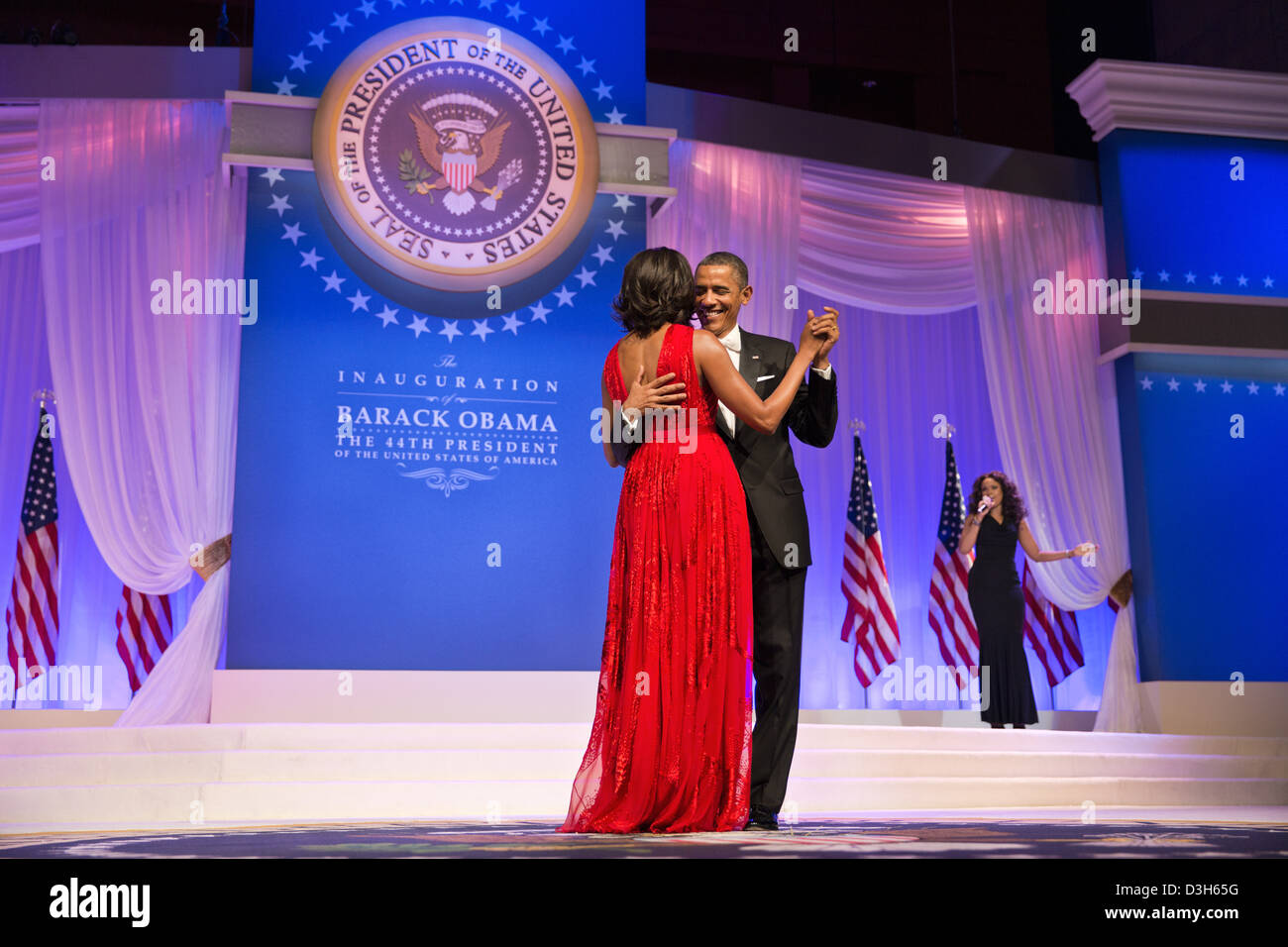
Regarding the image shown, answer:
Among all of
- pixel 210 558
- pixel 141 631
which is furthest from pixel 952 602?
pixel 141 631

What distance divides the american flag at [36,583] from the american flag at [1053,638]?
241 inches

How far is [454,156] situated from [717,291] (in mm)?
3702

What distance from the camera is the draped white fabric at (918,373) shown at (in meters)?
7.68

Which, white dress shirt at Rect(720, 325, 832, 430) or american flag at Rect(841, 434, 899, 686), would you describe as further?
american flag at Rect(841, 434, 899, 686)

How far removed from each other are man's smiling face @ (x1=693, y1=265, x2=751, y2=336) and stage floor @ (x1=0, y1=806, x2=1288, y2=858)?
51.3 inches

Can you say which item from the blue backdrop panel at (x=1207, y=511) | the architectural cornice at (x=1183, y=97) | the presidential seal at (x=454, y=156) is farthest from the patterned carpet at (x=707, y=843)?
the architectural cornice at (x=1183, y=97)

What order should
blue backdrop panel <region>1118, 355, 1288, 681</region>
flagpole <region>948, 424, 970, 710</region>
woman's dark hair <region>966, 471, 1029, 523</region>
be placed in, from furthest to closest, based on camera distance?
flagpole <region>948, 424, 970, 710</region> → blue backdrop panel <region>1118, 355, 1288, 681</region> → woman's dark hair <region>966, 471, 1029, 523</region>

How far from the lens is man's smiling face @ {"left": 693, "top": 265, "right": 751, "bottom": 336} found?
3.20 meters

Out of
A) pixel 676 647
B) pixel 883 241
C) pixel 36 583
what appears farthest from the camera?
pixel 883 241

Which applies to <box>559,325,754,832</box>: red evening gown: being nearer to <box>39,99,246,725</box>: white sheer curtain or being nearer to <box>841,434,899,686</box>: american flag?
<box>39,99,246,725</box>: white sheer curtain

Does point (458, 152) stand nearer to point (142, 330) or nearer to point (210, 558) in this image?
point (142, 330)

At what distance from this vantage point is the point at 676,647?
2.96m

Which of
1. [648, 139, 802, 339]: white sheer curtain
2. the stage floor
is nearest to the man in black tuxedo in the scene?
the stage floor
